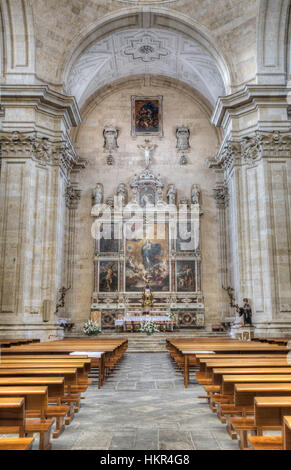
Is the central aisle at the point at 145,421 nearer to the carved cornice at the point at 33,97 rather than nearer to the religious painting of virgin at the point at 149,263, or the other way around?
the carved cornice at the point at 33,97

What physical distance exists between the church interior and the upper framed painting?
0.24 ft

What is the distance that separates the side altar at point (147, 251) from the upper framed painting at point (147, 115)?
2342mm

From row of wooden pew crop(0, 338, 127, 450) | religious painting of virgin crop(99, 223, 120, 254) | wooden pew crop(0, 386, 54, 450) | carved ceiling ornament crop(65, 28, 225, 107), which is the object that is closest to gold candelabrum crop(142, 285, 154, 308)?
religious painting of virgin crop(99, 223, 120, 254)

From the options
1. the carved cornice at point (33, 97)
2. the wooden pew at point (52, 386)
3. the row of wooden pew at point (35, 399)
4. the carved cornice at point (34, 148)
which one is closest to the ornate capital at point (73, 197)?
the carved cornice at point (34, 148)

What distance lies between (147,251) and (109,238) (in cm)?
193

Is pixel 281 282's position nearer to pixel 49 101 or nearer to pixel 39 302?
pixel 39 302

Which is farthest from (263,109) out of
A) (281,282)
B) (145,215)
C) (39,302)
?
(39,302)

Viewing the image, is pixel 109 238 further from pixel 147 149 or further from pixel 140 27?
pixel 140 27

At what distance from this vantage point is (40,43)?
16047 mm

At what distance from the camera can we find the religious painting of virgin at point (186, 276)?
1988cm

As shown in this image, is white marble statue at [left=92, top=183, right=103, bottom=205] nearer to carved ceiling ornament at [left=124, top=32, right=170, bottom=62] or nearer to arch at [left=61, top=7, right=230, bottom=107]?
arch at [left=61, top=7, right=230, bottom=107]

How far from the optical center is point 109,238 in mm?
20453

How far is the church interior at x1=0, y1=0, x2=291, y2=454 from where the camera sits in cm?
602
